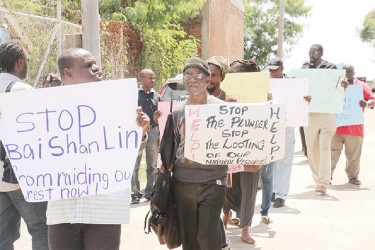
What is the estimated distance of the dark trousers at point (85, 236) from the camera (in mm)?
3311

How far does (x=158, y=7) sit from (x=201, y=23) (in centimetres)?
495

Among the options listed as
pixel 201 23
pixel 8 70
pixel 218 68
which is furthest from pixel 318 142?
pixel 201 23

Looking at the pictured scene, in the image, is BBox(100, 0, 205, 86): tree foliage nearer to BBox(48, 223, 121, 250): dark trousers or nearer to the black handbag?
the black handbag

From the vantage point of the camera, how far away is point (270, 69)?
24.5 ft

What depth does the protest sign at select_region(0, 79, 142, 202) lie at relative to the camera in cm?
330

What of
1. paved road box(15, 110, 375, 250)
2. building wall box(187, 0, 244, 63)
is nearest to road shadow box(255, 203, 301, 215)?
paved road box(15, 110, 375, 250)

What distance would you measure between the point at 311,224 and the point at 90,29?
3.63 meters

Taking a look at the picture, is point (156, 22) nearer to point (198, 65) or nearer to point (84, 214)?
point (198, 65)

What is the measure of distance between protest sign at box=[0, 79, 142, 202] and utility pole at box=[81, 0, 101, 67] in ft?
11.1

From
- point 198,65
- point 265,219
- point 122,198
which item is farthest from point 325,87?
point 122,198

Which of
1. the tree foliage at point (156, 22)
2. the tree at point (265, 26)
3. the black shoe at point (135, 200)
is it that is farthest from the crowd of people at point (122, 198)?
the tree at point (265, 26)

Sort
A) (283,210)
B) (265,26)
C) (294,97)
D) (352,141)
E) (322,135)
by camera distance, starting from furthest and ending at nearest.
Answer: (265,26) < (352,141) < (322,135) < (283,210) < (294,97)

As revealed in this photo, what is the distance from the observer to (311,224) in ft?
22.4

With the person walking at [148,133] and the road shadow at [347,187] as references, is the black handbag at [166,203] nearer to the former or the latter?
the person walking at [148,133]
